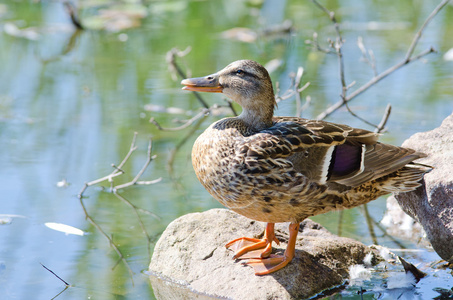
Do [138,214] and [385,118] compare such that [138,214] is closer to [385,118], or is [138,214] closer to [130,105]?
[385,118]

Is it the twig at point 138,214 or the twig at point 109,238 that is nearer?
the twig at point 109,238

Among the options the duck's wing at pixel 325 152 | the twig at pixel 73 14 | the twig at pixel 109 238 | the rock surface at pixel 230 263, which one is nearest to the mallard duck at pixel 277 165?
the duck's wing at pixel 325 152

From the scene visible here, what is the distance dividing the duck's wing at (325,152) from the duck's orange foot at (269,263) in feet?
1.83

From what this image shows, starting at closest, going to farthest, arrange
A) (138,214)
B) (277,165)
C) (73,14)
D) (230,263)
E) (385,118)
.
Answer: (277,165) < (230,263) < (138,214) < (385,118) < (73,14)

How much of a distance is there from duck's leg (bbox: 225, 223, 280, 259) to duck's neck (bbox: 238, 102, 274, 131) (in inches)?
25.4

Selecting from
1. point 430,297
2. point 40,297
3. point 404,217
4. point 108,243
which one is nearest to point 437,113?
point 404,217

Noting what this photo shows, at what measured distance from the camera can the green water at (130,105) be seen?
15.8 feet

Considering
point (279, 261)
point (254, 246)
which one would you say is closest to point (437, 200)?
point (279, 261)

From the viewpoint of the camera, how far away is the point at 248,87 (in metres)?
4.38

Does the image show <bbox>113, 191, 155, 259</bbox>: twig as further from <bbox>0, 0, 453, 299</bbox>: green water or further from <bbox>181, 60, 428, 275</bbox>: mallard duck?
<bbox>181, 60, 428, 275</bbox>: mallard duck

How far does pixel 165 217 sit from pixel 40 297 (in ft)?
4.64

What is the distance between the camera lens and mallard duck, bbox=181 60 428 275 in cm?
400

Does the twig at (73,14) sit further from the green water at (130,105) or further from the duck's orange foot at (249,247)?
the duck's orange foot at (249,247)

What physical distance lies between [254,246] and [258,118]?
83cm
